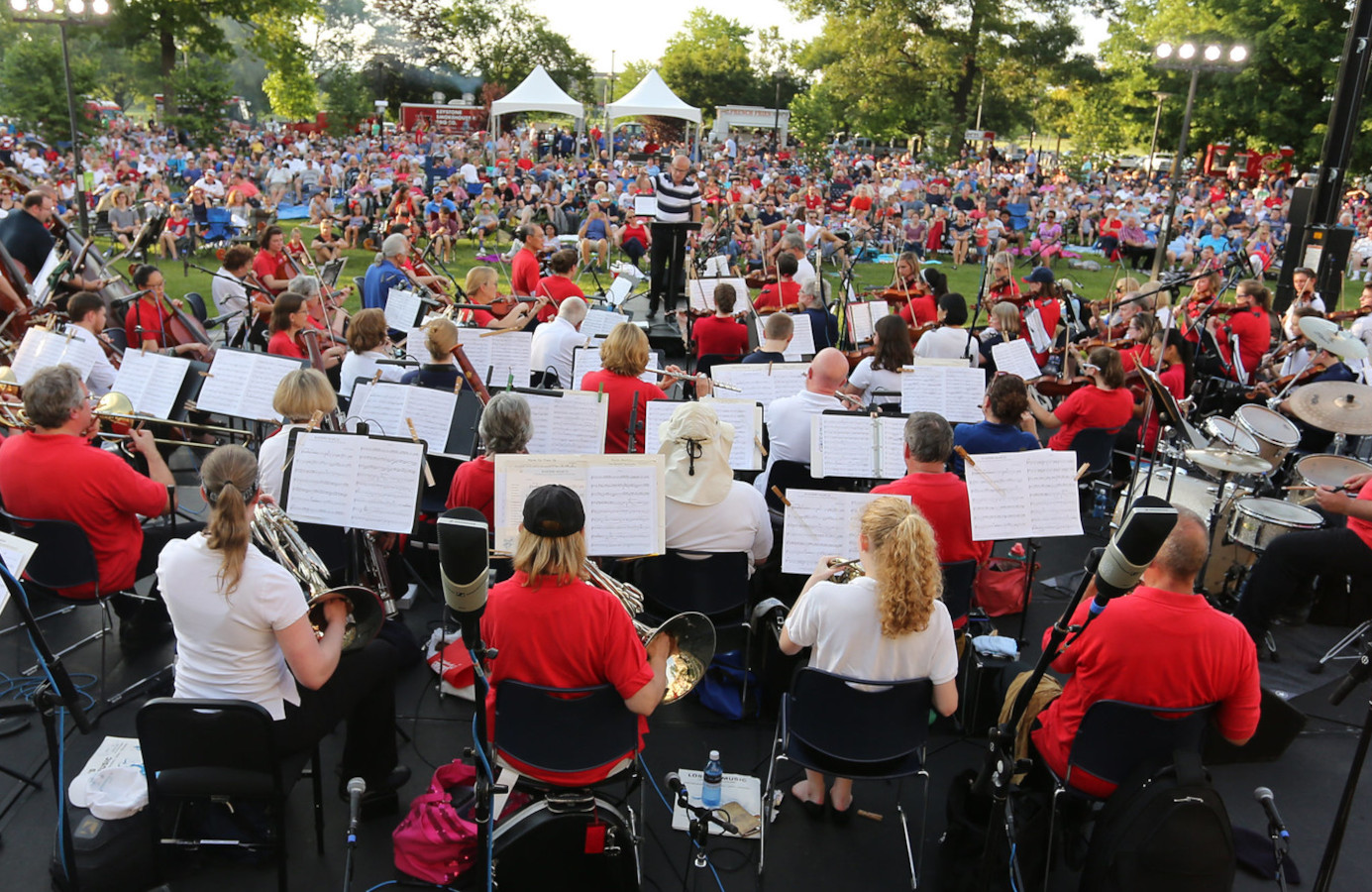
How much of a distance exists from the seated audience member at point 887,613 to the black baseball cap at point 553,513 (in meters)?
0.92

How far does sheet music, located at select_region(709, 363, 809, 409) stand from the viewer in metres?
6.36

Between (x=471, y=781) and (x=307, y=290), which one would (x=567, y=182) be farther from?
(x=471, y=781)

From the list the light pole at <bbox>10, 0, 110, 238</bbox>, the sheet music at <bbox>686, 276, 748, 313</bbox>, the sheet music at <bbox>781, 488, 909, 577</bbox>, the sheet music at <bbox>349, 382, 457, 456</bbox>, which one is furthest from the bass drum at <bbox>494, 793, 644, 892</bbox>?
the light pole at <bbox>10, 0, 110, 238</bbox>

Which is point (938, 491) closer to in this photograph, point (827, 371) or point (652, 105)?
point (827, 371)

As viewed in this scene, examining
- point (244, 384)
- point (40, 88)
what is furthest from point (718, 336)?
point (40, 88)

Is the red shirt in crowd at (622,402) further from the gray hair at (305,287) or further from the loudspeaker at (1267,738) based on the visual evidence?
the loudspeaker at (1267,738)

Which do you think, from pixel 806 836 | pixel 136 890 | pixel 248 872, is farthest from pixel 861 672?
pixel 136 890

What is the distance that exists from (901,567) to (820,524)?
0.86 m

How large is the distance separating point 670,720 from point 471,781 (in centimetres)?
115

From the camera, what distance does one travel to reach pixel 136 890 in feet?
10.7

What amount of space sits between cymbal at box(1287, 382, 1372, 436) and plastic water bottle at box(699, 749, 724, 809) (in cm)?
476

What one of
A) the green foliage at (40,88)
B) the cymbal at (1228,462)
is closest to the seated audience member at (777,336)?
the cymbal at (1228,462)

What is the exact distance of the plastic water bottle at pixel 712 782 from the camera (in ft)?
11.1

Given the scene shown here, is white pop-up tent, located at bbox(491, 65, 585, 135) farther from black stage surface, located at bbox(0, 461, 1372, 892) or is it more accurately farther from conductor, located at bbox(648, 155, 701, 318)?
black stage surface, located at bbox(0, 461, 1372, 892)
